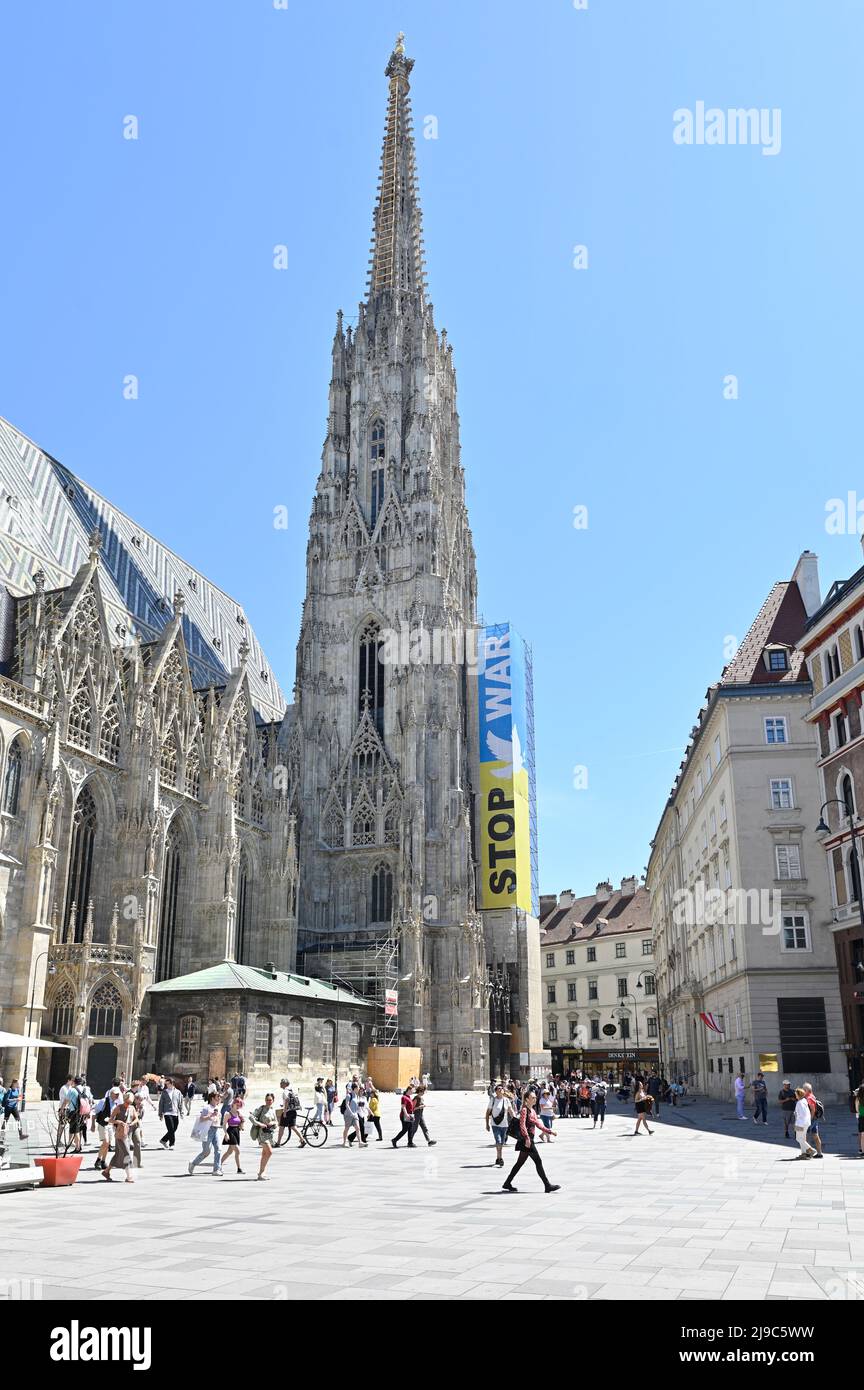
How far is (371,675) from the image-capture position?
7425 cm

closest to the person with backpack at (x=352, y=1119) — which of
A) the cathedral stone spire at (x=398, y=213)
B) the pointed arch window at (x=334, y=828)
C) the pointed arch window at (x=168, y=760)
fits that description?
→ the pointed arch window at (x=168, y=760)

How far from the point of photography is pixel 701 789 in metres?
50.9

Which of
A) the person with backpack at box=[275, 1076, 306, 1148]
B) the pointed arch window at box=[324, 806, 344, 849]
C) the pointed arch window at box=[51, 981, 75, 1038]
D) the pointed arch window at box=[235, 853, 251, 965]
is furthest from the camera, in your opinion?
the pointed arch window at box=[324, 806, 344, 849]

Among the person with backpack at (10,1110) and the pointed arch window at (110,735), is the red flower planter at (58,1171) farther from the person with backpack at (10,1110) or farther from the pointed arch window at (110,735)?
the pointed arch window at (110,735)

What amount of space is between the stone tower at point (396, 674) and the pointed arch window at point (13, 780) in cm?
2695

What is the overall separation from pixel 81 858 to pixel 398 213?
63878 millimetres

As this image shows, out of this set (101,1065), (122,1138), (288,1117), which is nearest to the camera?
(122,1138)

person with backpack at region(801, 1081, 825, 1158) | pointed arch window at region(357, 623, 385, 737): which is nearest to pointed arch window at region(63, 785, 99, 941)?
pointed arch window at region(357, 623, 385, 737)

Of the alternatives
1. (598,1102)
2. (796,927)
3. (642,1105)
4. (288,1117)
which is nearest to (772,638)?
(796,927)

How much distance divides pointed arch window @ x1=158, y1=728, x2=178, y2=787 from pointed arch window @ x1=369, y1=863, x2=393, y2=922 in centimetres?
1792

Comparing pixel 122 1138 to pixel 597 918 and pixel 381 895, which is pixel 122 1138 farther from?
pixel 597 918

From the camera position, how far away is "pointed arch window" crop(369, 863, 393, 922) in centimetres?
6644

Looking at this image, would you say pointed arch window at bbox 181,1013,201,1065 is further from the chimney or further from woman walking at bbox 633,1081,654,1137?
the chimney
